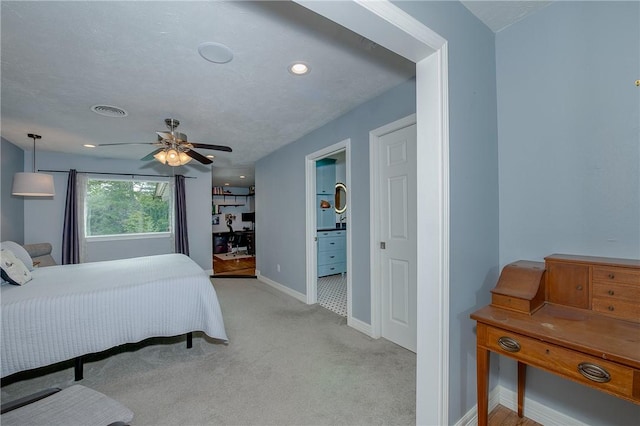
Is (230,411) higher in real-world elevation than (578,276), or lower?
lower

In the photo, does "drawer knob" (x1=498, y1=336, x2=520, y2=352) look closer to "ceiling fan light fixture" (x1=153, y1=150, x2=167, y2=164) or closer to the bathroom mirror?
"ceiling fan light fixture" (x1=153, y1=150, x2=167, y2=164)

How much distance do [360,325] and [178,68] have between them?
116 inches

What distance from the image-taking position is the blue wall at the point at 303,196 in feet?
8.81

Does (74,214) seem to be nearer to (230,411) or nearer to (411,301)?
(230,411)

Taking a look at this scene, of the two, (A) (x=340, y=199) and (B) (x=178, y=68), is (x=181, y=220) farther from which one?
(B) (x=178, y=68)

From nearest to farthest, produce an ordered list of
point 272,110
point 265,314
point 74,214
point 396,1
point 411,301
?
point 396,1 < point 411,301 < point 272,110 < point 265,314 < point 74,214

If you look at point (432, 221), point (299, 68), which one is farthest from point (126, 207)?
point (432, 221)

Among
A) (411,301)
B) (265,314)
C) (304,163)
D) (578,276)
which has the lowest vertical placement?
(265,314)

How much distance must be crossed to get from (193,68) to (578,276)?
2756 mm

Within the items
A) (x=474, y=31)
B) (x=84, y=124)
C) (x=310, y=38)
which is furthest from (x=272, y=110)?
(x=84, y=124)

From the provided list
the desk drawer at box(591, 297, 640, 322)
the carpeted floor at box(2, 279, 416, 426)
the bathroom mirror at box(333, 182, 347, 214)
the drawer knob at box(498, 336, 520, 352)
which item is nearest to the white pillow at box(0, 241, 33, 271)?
the carpeted floor at box(2, 279, 416, 426)

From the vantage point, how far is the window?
4930mm

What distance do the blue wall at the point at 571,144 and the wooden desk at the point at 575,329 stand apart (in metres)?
0.22

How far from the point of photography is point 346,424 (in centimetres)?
160
